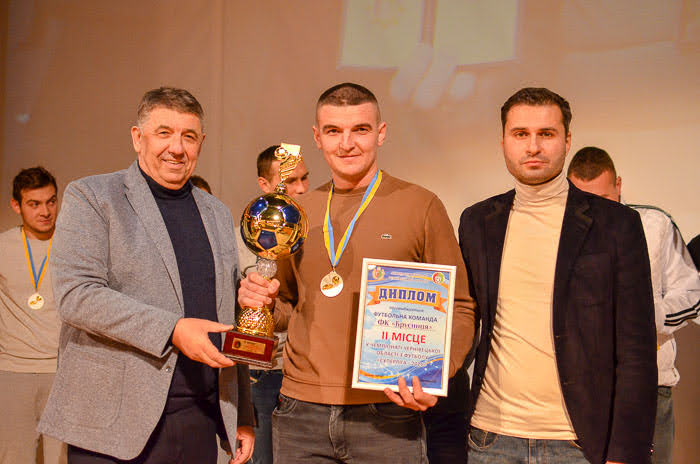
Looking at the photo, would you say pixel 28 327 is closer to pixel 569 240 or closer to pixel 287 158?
pixel 287 158

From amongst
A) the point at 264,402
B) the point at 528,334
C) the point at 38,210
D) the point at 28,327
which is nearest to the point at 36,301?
the point at 28,327

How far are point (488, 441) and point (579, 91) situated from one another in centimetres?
277

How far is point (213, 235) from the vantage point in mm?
2131

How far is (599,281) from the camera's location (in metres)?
1.93

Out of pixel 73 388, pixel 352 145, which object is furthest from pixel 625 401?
pixel 73 388

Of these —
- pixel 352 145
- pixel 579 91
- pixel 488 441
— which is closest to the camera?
pixel 488 441

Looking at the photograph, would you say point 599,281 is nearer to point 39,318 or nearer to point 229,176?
point 39,318

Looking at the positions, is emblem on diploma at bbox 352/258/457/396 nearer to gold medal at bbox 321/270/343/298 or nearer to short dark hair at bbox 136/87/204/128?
gold medal at bbox 321/270/343/298

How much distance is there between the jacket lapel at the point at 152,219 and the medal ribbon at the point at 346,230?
0.48 metres

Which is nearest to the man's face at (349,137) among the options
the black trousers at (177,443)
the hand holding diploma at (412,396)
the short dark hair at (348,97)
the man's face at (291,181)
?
the short dark hair at (348,97)

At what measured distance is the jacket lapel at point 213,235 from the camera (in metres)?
2.07

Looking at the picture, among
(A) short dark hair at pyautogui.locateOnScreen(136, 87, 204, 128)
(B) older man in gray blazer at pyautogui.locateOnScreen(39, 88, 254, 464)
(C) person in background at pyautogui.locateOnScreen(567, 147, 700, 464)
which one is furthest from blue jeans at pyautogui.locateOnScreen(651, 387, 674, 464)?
(A) short dark hair at pyautogui.locateOnScreen(136, 87, 204, 128)

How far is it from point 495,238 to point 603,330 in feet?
1.40

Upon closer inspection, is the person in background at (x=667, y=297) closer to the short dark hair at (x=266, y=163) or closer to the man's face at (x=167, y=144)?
the short dark hair at (x=266, y=163)
